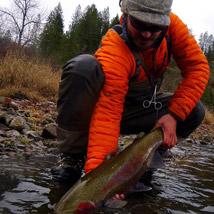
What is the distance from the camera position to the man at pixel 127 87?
110 inches

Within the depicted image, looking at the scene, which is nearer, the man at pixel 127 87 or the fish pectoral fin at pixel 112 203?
the fish pectoral fin at pixel 112 203

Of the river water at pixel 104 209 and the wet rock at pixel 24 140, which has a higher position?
the wet rock at pixel 24 140

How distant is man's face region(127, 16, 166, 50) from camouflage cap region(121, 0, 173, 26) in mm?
42

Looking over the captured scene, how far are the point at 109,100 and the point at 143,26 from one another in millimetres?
542

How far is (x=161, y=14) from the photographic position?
2818 mm

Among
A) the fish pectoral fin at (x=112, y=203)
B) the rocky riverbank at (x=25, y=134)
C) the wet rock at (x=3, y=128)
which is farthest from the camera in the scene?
the wet rock at (x=3, y=128)

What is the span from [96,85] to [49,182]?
41.0 inches

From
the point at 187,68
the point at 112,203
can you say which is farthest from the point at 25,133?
the point at 112,203

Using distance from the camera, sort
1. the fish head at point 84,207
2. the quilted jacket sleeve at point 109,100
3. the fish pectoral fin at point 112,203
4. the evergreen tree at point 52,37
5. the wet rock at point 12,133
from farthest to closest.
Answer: the evergreen tree at point 52,37
the wet rock at point 12,133
the quilted jacket sleeve at point 109,100
the fish pectoral fin at point 112,203
the fish head at point 84,207

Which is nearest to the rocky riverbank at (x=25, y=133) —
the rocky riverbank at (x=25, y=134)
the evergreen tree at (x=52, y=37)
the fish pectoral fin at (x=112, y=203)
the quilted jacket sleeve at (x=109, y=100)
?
the rocky riverbank at (x=25, y=134)

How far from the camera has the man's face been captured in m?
2.82

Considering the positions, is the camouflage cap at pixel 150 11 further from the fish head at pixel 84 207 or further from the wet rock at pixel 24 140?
the wet rock at pixel 24 140

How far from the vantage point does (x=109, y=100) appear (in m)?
2.84

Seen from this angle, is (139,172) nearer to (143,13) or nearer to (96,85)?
(96,85)
